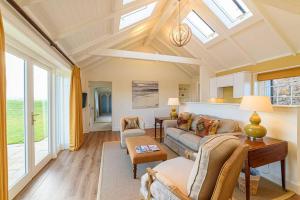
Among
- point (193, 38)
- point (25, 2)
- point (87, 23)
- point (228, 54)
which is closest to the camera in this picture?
point (25, 2)

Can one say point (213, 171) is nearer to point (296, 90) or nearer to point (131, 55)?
point (131, 55)

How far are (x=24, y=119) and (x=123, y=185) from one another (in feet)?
6.23

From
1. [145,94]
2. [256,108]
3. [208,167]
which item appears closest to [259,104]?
[256,108]

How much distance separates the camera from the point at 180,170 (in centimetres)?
174

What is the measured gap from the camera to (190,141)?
2943mm

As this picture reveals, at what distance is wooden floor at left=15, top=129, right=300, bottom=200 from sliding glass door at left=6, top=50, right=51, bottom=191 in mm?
176

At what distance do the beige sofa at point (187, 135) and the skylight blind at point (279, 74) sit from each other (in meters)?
2.21

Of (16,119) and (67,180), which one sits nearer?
(16,119)

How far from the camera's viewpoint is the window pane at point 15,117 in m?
2.04

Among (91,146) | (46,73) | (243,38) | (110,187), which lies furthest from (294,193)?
(46,73)

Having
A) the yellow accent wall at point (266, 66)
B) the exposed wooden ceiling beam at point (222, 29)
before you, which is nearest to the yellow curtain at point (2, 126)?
the exposed wooden ceiling beam at point (222, 29)

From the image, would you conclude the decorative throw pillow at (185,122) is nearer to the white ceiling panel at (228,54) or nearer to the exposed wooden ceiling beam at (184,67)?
the white ceiling panel at (228,54)

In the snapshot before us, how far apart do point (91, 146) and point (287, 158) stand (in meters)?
4.12

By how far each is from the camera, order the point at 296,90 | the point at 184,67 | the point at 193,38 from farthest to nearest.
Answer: the point at 184,67 → the point at 193,38 → the point at 296,90
